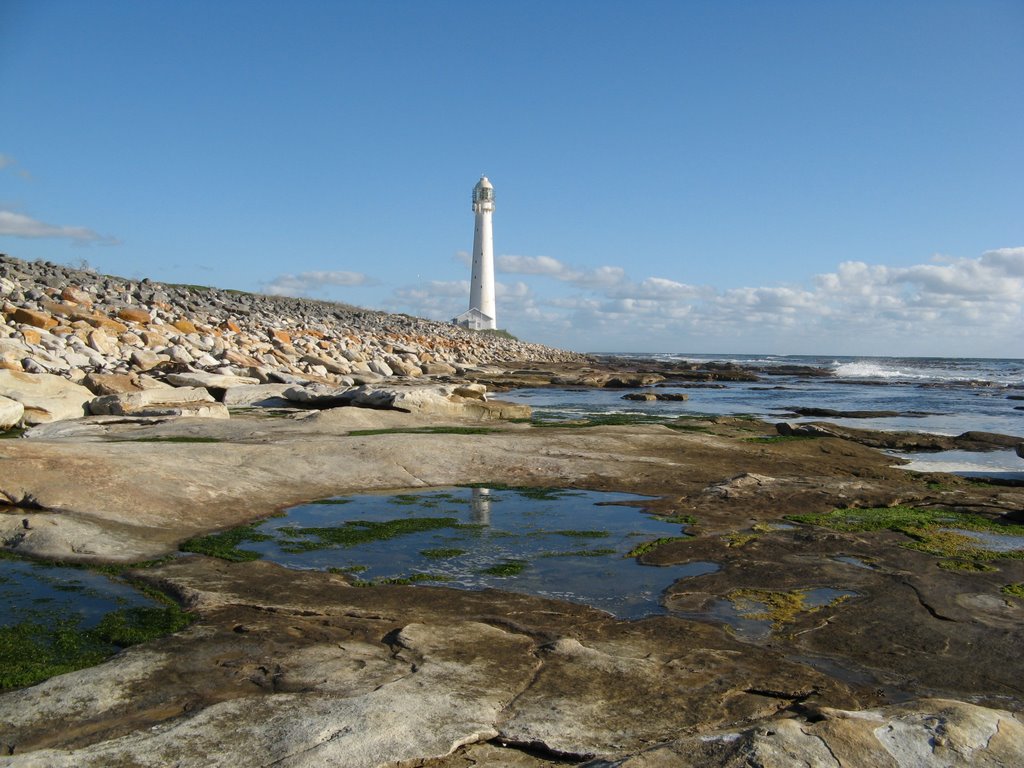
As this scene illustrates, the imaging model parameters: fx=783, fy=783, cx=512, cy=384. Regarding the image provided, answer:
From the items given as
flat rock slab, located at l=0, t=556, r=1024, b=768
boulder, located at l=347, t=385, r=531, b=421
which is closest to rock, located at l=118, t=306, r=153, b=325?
boulder, located at l=347, t=385, r=531, b=421

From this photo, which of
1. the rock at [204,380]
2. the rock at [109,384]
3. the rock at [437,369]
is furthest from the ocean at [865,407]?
the rock at [109,384]

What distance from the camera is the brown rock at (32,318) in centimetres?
2194

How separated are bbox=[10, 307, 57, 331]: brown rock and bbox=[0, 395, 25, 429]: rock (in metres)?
9.18

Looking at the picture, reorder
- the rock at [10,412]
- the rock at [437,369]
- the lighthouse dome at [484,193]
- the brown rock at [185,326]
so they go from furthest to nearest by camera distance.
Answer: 1. the lighthouse dome at [484,193]
2. the rock at [437,369]
3. the brown rock at [185,326]
4. the rock at [10,412]

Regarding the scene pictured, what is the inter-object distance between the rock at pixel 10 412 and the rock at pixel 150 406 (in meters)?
1.74

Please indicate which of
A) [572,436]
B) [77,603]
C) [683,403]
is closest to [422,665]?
[77,603]

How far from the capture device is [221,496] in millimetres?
9781

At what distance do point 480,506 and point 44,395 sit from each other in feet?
32.3

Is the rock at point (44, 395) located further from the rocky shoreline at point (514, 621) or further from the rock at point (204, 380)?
the rock at point (204, 380)

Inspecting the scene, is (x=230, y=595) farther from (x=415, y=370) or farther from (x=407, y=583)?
(x=415, y=370)

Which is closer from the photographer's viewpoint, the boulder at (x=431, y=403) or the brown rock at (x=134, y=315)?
the boulder at (x=431, y=403)

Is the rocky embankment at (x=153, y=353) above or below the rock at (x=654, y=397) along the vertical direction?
→ above

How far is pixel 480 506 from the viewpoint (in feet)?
34.4

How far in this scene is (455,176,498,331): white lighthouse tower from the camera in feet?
246
